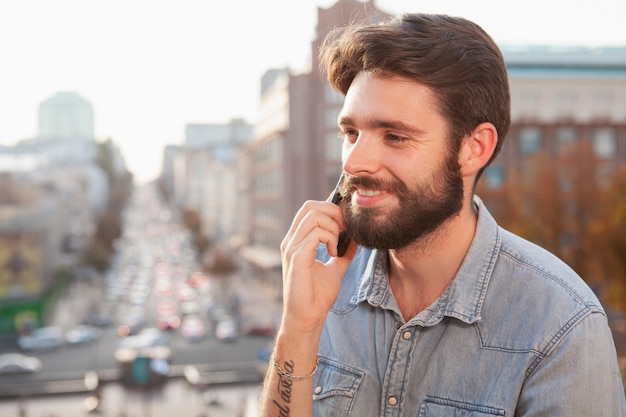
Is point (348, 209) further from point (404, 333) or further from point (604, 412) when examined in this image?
point (604, 412)

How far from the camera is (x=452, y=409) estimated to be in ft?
5.66

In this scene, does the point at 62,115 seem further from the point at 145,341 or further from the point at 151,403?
the point at 151,403

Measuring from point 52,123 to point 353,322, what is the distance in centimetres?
16185

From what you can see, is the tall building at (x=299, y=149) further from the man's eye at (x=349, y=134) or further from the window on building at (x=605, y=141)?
the man's eye at (x=349, y=134)

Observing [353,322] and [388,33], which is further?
[353,322]

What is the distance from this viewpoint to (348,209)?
1.90m

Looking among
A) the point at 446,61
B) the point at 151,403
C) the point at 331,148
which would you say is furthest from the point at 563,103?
the point at 446,61

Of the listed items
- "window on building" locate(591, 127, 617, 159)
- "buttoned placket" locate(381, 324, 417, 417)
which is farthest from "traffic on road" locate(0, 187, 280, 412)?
Answer: "buttoned placket" locate(381, 324, 417, 417)

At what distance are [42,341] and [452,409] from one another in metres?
27.1

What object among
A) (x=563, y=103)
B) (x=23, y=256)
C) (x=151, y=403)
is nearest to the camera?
(x=151, y=403)

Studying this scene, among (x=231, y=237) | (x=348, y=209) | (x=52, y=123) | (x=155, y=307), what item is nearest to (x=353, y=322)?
(x=348, y=209)

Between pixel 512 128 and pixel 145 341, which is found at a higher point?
pixel 512 128

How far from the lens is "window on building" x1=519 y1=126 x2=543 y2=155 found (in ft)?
97.9

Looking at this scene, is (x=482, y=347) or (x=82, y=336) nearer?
(x=482, y=347)
